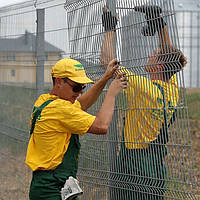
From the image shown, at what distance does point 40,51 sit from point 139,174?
2.66m

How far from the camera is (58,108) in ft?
12.9

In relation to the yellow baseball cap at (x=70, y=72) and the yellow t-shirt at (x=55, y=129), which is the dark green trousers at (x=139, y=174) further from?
the yellow baseball cap at (x=70, y=72)

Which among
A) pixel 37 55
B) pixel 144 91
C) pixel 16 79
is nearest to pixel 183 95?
pixel 144 91

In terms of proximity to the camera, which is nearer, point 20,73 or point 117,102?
point 117,102

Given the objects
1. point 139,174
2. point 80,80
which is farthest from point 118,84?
point 139,174

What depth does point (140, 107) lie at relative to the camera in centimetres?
450

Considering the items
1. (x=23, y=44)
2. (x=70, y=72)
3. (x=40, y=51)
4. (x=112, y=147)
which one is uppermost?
(x=23, y=44)

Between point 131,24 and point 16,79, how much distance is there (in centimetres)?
316

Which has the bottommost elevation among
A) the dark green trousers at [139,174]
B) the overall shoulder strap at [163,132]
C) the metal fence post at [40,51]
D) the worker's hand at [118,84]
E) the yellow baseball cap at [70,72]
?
the dark green trousers at [139,174]

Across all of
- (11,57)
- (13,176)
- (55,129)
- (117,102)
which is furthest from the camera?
(11,57)

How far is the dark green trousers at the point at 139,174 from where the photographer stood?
4.36 m

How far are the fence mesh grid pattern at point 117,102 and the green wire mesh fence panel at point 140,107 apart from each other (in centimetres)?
1

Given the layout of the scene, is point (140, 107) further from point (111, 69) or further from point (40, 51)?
point (40, 51)

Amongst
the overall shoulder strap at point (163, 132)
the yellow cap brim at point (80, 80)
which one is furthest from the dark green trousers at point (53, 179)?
the overall shoulder strap at point (163, 132)
